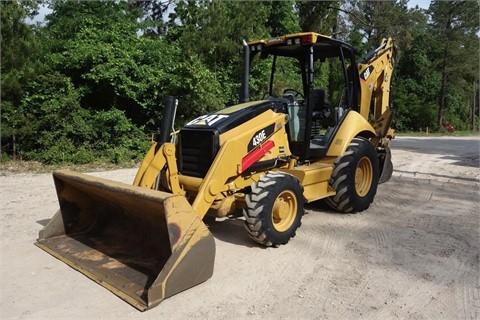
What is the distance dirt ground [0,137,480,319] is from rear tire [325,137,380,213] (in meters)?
0.20

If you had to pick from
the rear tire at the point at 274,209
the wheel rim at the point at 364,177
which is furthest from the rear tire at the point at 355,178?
the rear tire at the point at 274,209

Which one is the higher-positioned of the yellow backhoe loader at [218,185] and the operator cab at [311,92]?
the operator cab at [311,92]

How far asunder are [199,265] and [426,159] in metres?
9.96

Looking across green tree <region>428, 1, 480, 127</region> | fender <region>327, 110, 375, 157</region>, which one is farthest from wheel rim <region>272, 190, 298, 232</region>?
green tree <region>428, 1, 480, 127</region>

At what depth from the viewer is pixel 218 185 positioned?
174 inches

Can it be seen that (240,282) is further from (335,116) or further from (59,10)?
(59,10)

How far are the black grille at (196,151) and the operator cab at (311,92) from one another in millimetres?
1383

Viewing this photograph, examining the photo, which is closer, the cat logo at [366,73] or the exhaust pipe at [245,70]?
the exhaust pipe at [245,70]

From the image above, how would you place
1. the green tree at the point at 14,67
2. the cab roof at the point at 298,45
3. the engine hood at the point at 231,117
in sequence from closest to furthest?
the engine hood at the point at 231,117 → the cab roof at the point at 298,45 → the green tree at the point at 14,67

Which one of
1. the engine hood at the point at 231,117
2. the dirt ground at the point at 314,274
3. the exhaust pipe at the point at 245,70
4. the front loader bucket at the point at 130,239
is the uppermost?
the exhaust pipe at the point at 245,70

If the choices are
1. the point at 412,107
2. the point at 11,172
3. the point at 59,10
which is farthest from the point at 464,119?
the point at 11,172

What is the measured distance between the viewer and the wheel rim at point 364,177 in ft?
20.4

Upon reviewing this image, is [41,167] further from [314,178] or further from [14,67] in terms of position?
[314,178]

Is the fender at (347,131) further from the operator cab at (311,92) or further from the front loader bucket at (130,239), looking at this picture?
the front loader bucket at (130,239)
